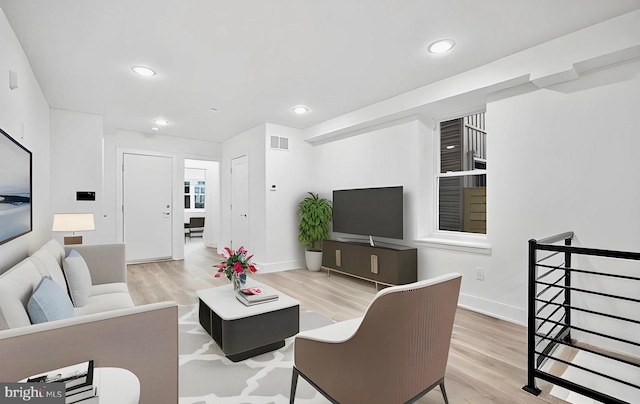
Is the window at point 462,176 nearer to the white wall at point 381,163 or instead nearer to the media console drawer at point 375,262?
the white wall at point 381,163

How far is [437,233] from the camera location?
160 inches

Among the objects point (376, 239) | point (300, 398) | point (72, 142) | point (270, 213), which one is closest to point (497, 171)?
point (376, 239)

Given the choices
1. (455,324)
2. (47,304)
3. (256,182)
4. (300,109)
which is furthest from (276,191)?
(47,304)

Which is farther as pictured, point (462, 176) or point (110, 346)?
point (462, 176)

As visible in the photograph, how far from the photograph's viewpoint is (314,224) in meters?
5.19

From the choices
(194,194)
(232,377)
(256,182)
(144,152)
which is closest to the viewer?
(232,377)

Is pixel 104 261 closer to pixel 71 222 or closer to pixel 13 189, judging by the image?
pixel 71 222

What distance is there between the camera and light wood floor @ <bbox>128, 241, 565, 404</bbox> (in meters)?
1.92

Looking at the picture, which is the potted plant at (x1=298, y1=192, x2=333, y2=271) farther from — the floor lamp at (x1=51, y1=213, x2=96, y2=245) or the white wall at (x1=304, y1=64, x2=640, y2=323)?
the floor lamp at (x1=51, y1=213, x2=96, y2=245)

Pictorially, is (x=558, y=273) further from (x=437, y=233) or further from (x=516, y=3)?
(x=516, y=3)

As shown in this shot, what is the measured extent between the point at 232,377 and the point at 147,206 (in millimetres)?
→ 4937

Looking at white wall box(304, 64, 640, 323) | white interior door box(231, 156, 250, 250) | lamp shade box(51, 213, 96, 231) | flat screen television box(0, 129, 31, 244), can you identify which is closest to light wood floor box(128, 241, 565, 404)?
white wall box(304, 64, 640, 323)

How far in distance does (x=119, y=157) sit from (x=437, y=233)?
5.68m

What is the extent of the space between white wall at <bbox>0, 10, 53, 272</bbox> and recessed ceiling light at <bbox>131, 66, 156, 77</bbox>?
852mm
